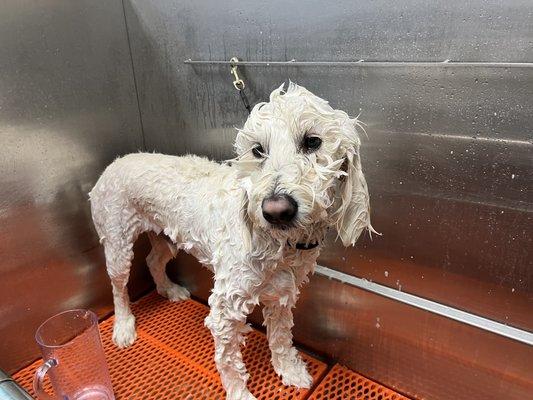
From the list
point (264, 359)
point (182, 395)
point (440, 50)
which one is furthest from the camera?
point (264, 359)

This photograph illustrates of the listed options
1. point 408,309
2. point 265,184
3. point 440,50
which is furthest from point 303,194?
point 408,309

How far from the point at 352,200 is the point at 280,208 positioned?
24 centimetres

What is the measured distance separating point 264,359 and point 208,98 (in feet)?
3.44

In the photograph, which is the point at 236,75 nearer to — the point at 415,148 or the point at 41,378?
the point at 415,148

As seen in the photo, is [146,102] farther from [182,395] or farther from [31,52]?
[182,395]

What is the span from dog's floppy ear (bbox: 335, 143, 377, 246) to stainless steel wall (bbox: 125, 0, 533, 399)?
28 centimetres

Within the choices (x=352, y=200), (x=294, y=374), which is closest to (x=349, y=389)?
(x=294, y=374)

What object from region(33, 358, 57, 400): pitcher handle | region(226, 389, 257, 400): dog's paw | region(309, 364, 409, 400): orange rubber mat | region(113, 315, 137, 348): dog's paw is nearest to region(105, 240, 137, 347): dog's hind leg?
region(113, 315, 137, 348): dog's paw

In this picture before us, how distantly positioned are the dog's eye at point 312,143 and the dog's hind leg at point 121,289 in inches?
39.3

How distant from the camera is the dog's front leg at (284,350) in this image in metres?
1.56

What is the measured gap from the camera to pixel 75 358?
4.87 feet

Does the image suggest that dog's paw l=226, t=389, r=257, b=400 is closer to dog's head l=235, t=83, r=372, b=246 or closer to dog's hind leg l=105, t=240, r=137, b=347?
dog's hind leg l=105, t=240, r=137, b=347

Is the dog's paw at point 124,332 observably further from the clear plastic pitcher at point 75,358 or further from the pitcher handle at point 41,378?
the pitcher handle at point 41,378

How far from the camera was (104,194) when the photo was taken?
167 cm
